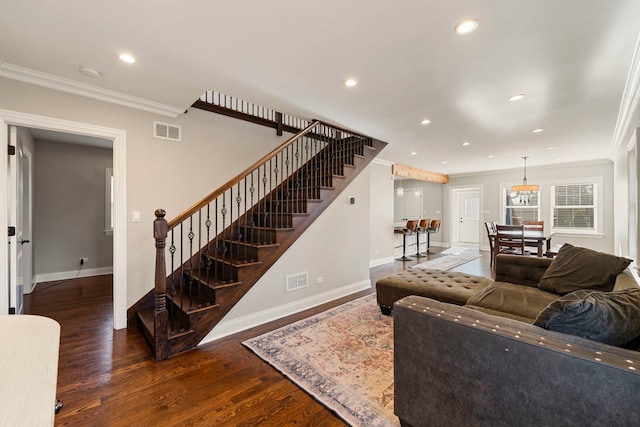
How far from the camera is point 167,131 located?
130 inches

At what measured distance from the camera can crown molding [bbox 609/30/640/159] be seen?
2.31 m

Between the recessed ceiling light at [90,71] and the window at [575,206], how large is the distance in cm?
956

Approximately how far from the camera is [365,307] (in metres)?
3.55

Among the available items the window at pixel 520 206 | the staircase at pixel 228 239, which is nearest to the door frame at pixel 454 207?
the window at pixel 520 206

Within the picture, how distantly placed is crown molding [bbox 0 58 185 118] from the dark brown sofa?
327cm

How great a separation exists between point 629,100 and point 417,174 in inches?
192

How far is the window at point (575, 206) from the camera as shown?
6875 mm

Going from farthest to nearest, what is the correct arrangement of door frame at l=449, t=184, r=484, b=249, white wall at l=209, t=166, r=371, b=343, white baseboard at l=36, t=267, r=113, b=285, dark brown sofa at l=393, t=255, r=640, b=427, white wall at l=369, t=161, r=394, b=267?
1. door frame at l=449, t=184, r=484, b=249
2. white wall at l=369, t=161, r=394, b=267
3. white baseboard at l=36, t=267, r=113, b=285
4. white wall at l=209, t=166, r=371, b=343
5. dark brown sofa at l=393, t=255, r=640, b=427

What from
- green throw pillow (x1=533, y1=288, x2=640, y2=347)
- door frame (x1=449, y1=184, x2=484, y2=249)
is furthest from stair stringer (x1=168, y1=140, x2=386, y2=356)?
door frame (x1=449, y1=184, x2=484, y2=249)

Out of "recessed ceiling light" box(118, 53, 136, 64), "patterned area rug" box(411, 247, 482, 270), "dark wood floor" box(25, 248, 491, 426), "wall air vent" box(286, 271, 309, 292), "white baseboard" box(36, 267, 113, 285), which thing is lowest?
"dark wood floor" box(25, 248, 491, 426)

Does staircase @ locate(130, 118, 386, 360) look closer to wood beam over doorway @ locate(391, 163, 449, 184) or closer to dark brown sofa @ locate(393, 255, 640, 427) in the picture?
dark brown sofa @ locate(393, 255, 640, 427)

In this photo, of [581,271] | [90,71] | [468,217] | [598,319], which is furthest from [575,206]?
[90,71]

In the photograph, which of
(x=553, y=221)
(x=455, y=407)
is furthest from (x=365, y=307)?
(x=553, y=221)

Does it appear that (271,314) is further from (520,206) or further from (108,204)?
(520,206)
